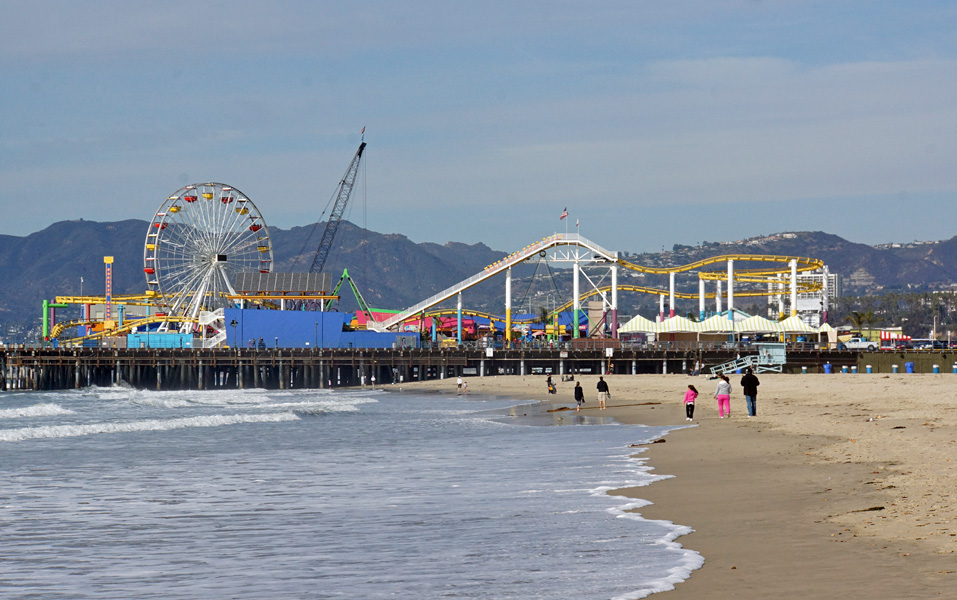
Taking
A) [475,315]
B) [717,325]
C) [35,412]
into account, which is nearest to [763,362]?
[717,325]

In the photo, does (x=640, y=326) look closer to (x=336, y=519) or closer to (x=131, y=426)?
(x=131, y=426)

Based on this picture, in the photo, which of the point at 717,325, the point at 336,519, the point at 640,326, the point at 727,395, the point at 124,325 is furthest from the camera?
the point at 124,325

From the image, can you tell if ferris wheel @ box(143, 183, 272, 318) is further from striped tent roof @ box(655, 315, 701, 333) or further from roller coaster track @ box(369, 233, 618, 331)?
striped tent roof @ box(655, 315, 701, 333)

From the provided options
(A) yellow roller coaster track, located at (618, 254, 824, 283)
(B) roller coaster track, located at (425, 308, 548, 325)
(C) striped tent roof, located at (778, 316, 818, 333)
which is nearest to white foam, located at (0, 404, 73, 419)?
(C) striped tent roof, located at (778, 316, 818, 333)

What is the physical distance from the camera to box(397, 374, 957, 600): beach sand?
29.5ft

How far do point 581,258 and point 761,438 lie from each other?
238ft

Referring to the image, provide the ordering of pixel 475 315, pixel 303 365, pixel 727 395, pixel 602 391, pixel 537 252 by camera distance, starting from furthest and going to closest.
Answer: pixel 475 315 < pixel 537 252 < pixel 303 365 < pixel 602 391 < pixel 727 395

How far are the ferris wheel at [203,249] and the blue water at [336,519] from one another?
7314 centimetres

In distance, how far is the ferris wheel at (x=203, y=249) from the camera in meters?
99.7

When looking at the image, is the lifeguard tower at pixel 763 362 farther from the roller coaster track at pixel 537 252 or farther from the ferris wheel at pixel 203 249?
the ferris wheel at pixel 203 249

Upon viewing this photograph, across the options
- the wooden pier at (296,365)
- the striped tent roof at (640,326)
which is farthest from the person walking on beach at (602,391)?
the striped tent roof at (640,326)

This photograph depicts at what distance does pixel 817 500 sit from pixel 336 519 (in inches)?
261

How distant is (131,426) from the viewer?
35.6m

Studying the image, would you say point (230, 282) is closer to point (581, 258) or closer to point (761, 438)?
point (581, 258)
